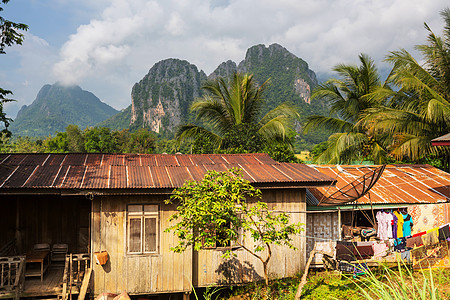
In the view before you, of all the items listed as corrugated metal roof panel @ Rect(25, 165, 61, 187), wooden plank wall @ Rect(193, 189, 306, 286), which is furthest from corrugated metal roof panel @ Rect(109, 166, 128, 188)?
wooden plank wall @ Rect(193, 189, 306, 286)

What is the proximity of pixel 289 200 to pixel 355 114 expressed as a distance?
35.2 ft

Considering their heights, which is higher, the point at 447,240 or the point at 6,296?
the point at 447,240

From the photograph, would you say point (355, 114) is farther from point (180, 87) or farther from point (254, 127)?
point (180, 87)

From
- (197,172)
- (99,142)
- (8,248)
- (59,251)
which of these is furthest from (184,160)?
(99,142)

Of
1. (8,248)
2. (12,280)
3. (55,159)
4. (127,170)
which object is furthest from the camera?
(8,248)

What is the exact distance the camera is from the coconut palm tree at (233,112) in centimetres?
1702

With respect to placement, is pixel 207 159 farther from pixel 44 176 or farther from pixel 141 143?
pixel 141 143

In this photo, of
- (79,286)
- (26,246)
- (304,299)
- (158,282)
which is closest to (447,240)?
(304,299)

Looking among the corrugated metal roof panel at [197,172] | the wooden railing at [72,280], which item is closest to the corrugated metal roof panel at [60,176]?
the wooden railing at [72,280]

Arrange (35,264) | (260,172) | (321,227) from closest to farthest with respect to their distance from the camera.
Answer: (260,172), (35,264), (321,227)

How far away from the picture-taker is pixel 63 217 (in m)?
10.5

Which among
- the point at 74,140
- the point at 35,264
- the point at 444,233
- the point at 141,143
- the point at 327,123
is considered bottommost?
the point at 35,264

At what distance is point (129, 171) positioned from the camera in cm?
821

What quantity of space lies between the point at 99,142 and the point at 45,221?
144 ft
